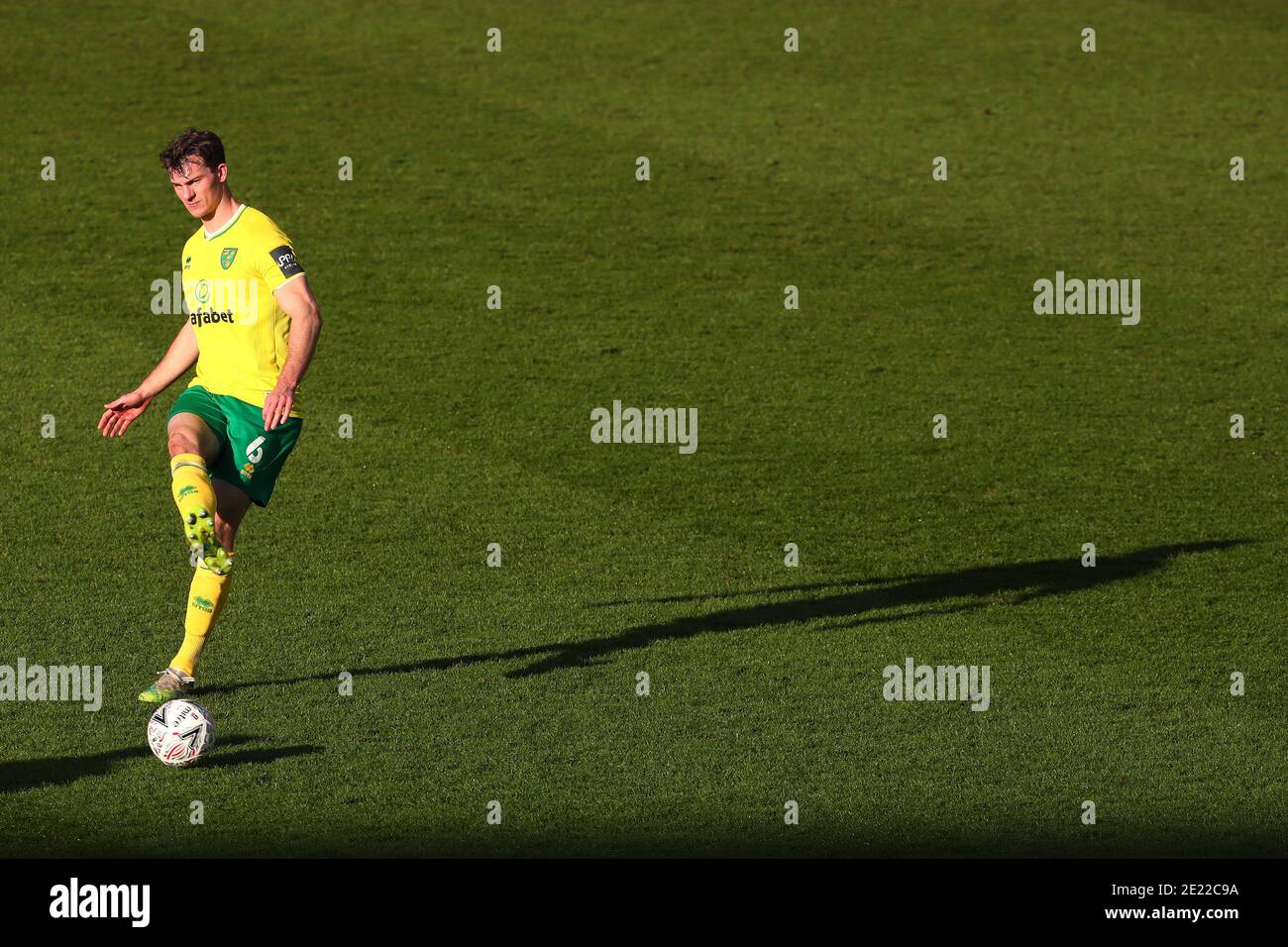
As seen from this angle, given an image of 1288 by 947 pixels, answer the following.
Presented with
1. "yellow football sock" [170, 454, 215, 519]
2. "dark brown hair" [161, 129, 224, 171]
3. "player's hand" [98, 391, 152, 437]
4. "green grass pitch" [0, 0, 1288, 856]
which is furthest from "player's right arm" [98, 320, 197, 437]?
"green grass pitch" [0, 0, 1288, 856]

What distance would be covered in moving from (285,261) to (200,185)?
0.46m

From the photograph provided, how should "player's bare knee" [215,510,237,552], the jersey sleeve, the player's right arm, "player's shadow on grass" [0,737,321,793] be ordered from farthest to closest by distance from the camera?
the player's right arm, "player's bare knee" [215,510,237,552], the jersey sleeve, "player's shadow on grass" [0,737,321,793]

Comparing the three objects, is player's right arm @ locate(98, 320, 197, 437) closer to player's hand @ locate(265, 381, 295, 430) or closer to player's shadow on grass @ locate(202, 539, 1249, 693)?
player's hand @ locate(265, 381, 295, 430)

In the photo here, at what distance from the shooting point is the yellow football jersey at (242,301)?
7.53m

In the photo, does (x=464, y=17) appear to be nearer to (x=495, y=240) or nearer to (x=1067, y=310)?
(x=495, y=240)

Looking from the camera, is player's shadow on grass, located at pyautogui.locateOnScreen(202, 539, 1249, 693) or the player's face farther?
player's shadow on grass, located at pyautogui.locateOnScreen(202, 539, 1249, 693)

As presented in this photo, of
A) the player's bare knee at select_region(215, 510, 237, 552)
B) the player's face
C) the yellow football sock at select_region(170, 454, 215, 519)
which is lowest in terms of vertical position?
the player's bare knee at select_region(215, 510, 237, 552)

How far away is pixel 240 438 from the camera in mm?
7586

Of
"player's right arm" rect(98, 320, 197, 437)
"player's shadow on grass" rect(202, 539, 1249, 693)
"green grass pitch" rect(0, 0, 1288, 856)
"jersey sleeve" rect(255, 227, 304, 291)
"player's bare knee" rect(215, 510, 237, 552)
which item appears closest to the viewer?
"green grass pitch" rect(0, 0, 1288, 856)

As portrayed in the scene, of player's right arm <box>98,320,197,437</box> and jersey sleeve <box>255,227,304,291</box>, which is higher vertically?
jersey sleeve <box>255,227,304,291</box>

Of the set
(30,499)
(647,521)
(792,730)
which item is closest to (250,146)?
(30,499)

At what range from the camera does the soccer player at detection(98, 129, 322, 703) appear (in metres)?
7.43

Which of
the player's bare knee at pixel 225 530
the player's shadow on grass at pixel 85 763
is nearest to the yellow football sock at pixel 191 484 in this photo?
the player's bare knee at pixel 225 530

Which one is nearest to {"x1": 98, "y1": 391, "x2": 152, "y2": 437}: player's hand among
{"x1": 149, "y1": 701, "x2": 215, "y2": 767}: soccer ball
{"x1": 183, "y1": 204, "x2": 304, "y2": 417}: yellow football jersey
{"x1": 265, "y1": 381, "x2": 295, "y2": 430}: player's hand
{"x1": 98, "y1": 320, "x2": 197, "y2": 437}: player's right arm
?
{"x1": 98, "y1": 320, "x2": 197, "y2": 437}: player's right arm
